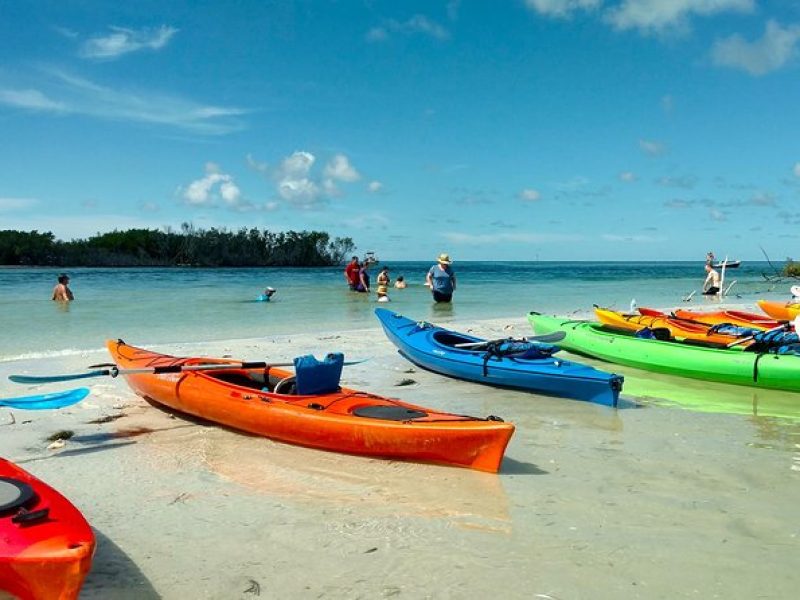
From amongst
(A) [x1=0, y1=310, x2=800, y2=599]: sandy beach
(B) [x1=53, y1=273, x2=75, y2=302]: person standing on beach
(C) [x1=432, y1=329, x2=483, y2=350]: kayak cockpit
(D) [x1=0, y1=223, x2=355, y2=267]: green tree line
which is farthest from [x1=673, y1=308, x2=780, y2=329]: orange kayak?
(D) [x1=0, y1=223, x2=355, y2=267]: green tree line

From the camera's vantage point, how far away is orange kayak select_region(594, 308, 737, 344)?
32.4ft

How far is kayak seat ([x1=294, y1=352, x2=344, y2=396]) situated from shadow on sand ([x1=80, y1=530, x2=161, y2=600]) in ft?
7.76

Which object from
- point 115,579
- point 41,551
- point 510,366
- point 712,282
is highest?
point 712,282

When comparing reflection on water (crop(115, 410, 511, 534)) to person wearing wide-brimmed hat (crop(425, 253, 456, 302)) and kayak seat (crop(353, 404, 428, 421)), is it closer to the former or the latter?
kayak seat (crop(353, 404, 428, 421))

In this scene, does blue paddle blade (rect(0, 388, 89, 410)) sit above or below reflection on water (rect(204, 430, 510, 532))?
above

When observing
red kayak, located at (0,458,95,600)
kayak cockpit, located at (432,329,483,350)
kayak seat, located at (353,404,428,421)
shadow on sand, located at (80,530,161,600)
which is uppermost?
kayak cockpit, located at (432,329,483,350)

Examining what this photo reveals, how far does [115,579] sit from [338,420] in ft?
7.24

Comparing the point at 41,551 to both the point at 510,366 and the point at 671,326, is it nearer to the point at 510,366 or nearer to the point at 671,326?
the point at 510,366

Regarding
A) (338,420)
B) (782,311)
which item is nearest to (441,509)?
(338,420)

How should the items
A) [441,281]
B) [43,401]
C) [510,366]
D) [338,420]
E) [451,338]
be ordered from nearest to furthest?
1. [338,420]
2. [43,401]
3. [510,366]
4. [451,338]
5. [441,281]

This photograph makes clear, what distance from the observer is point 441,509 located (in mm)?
4332

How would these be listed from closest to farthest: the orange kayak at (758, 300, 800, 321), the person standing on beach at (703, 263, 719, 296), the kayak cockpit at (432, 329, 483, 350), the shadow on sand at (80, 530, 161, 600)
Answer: the shadow on sand at (80, 530, 161, 600) → the kayak cockpit at (432, 329, 483, 350) → the orange kayak at (758, 300, 800, 321) → the person standing on beach at (703, 263, 719, 296)

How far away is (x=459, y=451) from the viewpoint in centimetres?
501

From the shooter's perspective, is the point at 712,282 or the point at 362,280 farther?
the point at 712,282
